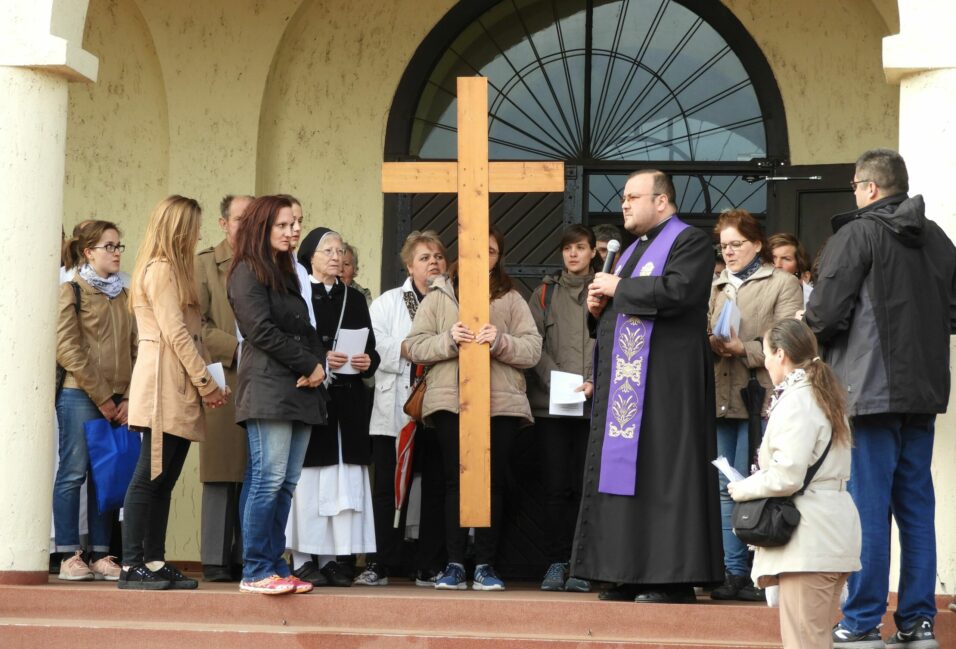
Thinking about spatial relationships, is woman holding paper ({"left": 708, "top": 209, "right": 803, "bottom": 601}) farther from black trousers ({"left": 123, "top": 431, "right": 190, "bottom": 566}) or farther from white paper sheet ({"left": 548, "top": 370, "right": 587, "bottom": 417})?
black trousers ({"left": 123, "top": 431, "right": 190, "bottom": 566})

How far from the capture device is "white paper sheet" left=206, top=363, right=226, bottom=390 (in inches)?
286

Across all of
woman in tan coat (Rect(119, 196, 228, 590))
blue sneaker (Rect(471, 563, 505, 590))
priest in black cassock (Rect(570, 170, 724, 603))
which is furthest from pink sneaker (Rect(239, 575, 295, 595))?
priest in black cassock (Rect(570, 170, 724, 603))

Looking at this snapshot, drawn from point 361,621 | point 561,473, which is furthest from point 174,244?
point 561,473

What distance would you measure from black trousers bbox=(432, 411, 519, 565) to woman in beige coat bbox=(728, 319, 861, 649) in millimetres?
2245

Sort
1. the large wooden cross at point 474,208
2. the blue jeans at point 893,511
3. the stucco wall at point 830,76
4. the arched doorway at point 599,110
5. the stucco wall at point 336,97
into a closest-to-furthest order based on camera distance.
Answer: the blue jeans at point 893,511
the large wooden cross at point 474,208
the stucco wall at point 830,76
the arched doorway at point 599,110
the stucco wall at point 336,97

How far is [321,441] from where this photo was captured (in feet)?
26.2

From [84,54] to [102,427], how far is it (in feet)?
6.43

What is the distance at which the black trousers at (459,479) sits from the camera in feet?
25.2

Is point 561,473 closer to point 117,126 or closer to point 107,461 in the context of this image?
point 107,461

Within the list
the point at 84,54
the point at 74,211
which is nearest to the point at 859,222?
the point at 84,54

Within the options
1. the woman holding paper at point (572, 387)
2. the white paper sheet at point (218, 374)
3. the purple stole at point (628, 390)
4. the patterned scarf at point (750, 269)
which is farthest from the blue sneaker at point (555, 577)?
the white paper sheet at point (218, 374)

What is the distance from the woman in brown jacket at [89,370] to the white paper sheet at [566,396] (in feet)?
7.63

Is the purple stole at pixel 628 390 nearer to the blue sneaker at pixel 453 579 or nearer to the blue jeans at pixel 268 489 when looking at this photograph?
the blue sneaker at pixel 453 579

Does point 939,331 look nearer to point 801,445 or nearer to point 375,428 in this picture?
point 801,445
